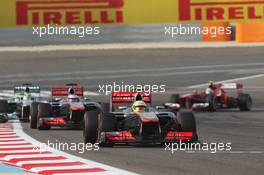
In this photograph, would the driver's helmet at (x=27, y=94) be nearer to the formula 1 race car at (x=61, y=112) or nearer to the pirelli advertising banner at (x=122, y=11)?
the formula 1 race car at (x=61, y=112)

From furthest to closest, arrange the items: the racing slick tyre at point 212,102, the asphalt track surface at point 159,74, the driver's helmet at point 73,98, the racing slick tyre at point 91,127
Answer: the racing slick tyre at point 212,102, the driver's helmet at point 73,98, the asphalt track surface at point 159,74, the racing slick tyre at point 91,127

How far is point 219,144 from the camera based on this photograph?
16062mm

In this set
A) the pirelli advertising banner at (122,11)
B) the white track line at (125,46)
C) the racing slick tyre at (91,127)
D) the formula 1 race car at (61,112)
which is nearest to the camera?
the racing slick tyre at (91,127)

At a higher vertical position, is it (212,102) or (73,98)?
(73,98)

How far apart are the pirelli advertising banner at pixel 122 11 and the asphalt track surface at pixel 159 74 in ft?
10.5

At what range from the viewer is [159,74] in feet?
144

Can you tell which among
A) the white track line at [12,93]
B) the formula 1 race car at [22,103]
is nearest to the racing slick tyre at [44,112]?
the formula 1 race car at [22,103]

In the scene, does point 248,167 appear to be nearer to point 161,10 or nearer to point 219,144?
point 219,144

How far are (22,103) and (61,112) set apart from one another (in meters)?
2.83

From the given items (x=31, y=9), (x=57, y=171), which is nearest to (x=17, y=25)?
(x=31, y=9)

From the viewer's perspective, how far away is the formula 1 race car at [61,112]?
19.9m

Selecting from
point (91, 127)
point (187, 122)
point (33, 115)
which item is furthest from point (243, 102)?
point (91, 127)

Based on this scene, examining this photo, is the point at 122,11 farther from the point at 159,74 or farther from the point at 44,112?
the point at 159,74

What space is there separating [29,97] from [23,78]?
1988 cm
